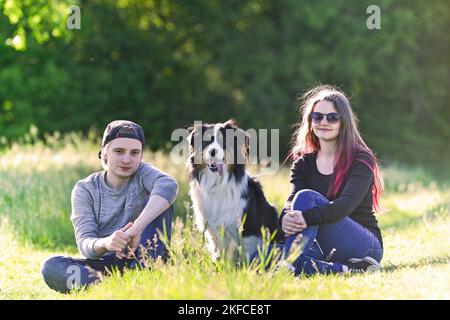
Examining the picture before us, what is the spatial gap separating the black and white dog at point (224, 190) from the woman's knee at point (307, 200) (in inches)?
29.6

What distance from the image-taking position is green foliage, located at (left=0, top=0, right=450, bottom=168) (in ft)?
76.7

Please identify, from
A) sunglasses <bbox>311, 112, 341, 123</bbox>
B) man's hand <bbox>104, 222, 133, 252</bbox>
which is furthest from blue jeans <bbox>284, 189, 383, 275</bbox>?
man's hand <bbox>104, 222, 133, 252</bbox>

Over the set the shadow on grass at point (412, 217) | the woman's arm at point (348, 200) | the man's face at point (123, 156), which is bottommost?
the shadow on grass at point (412, 217)

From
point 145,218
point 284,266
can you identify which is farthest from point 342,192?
point 145,218

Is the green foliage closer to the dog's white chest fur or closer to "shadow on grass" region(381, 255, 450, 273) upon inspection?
the dog's white chest fur

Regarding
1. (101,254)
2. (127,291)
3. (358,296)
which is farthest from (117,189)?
(358,296)

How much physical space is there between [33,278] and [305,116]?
2979 mm

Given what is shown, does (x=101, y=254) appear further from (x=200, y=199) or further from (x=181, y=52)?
(x=181, y=52)

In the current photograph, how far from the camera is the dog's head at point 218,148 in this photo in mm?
6172

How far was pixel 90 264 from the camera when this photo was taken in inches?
226

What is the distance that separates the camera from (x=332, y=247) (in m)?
5.77

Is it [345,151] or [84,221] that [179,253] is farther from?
[345,151]

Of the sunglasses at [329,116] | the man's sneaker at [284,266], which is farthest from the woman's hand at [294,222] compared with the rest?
the sunglasses at [329,116]

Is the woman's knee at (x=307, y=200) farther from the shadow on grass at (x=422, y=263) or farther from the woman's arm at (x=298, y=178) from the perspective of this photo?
the shadow on grass at (x=422, y=263)
